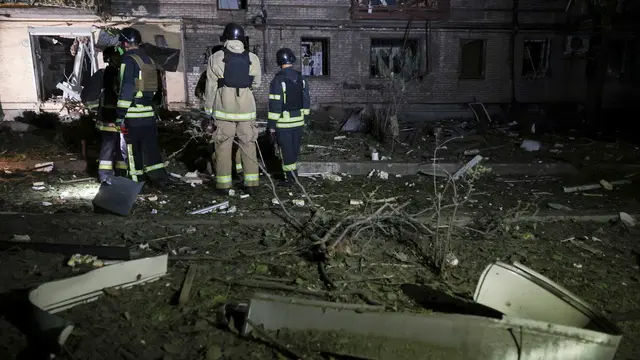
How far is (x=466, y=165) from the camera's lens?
322 inches

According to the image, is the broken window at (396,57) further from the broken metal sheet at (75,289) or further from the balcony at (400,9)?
the broken metal sheet at (75,289)

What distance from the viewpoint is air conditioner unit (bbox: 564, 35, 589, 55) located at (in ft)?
53.2

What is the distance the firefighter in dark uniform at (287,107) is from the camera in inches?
263

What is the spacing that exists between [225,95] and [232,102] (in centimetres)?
13

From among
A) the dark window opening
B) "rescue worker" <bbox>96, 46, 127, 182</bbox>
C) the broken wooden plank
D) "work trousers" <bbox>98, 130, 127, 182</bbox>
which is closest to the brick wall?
the dark window opening

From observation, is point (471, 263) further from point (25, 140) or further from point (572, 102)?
point (572, 102)

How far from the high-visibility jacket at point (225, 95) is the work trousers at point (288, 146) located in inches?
28.2

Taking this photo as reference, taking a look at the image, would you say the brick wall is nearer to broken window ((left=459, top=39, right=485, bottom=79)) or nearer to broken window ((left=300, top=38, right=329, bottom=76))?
broken window ((left=459, top=39, right=485, bottom=79))

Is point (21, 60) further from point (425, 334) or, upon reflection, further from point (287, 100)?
point (425, 334)

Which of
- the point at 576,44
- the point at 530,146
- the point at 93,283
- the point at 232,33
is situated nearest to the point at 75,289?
the point at 93,283

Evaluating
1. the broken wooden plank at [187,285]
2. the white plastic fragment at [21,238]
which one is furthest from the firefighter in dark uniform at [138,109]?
the broken wooden plank at [187,285]

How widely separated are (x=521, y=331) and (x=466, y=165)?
19.3 feet

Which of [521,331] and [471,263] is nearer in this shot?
[521,331]

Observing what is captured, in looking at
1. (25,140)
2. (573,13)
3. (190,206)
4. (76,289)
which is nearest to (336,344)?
(76,289)
